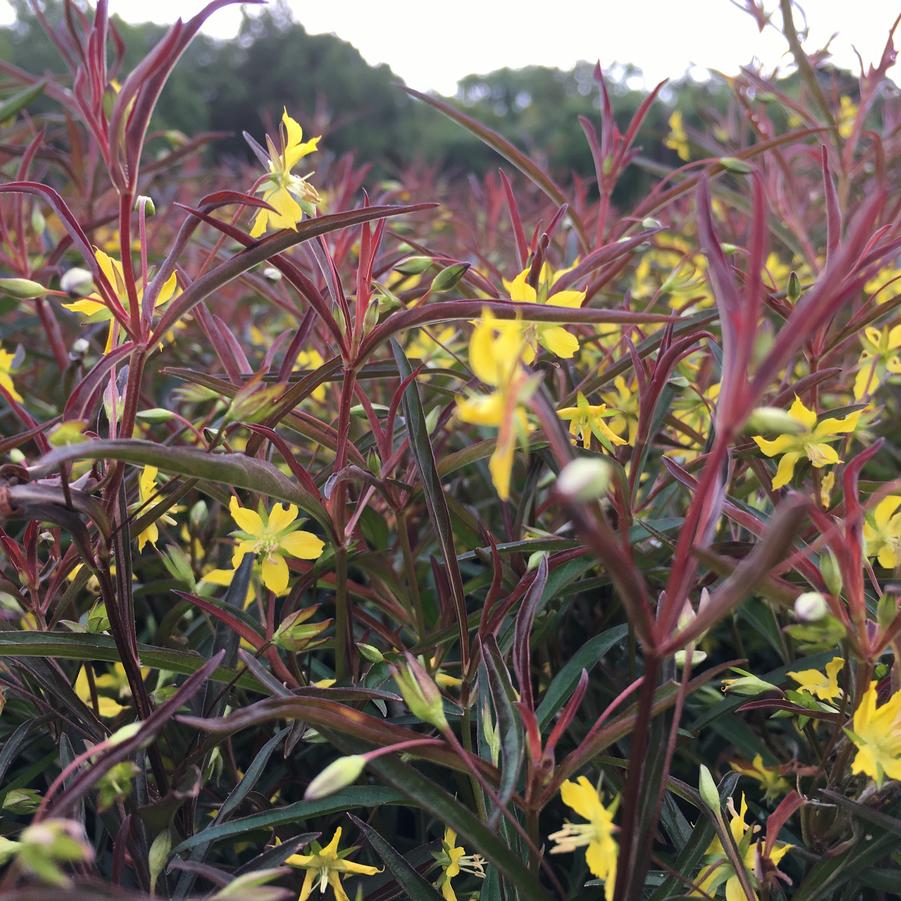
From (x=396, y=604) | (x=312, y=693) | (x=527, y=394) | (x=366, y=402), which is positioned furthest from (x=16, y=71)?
(x=527, y=394)

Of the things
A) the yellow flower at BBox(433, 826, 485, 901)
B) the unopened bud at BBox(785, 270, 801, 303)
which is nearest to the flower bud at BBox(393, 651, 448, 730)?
the yellow flower at BBox(433, 826, 485, 901)

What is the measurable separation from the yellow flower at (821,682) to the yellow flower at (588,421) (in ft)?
0.83

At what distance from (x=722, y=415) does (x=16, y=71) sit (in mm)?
1462

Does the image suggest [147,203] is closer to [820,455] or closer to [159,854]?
[159,854]

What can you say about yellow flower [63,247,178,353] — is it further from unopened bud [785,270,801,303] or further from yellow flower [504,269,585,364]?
unopened bud [785,270,801,303]

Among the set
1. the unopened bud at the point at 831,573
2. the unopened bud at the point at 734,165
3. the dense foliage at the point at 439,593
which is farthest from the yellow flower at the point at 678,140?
the unopened bud at the point at 831,573

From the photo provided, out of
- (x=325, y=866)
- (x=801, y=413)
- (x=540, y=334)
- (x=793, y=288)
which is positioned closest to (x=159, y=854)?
(x=325, y=866)

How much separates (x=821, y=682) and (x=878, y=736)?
13 cm

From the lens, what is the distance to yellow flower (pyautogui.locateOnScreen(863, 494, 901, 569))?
1.93 ft

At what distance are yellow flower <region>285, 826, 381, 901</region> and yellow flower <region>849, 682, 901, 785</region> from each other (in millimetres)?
353

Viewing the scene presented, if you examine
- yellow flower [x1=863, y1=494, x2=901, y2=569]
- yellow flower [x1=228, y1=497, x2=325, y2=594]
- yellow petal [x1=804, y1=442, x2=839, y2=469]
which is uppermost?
yellow petal [x1=804, y1=442, x2=839, y2=469]

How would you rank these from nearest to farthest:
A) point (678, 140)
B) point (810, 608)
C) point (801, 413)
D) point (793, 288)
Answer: point (810, 608) → point (801, 413) → point (793, 288) → point (678, 140)

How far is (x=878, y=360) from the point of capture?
2.81 feet

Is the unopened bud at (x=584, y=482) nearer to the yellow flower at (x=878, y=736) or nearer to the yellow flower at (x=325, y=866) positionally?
the yellow flower at (x=878, y=736)
